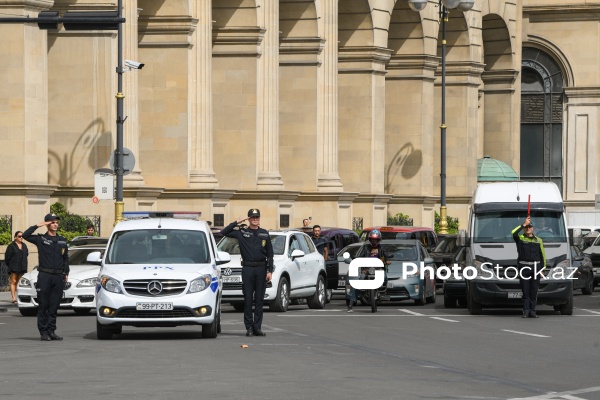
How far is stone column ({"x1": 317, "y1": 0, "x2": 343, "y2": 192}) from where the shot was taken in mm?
59562

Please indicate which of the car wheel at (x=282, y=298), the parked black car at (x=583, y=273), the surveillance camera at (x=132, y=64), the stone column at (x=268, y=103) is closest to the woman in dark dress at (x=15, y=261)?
the car wheel at (x=282, y=298)

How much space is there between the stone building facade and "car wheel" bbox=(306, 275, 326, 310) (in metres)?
7.93

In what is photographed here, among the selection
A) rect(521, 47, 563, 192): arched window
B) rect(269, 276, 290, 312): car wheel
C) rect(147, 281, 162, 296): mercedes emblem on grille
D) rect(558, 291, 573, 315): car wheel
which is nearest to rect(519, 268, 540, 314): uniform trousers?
rect(558, 291, 573, 315): car wheel

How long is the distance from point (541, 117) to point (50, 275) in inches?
2798

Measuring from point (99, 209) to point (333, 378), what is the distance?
2645cm

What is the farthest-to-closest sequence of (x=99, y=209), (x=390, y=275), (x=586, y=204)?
(x=586, y=204) → (x=99, y=209) → (x=390, y=275)

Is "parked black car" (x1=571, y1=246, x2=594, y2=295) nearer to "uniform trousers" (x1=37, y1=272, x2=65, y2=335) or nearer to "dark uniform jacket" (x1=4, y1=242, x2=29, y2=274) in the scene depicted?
"dark uniform jacket" (x1=4, y1=242, x2=29, y2=274)

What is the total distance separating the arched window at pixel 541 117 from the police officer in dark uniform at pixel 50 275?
69.7m

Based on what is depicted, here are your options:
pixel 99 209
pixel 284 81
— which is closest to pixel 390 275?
pixel 99 209

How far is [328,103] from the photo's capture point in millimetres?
60156

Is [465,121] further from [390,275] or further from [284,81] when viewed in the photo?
[390,275]

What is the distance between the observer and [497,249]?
33125mm

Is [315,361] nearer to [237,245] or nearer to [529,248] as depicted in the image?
[529,248]

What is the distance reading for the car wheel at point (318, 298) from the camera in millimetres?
35500
